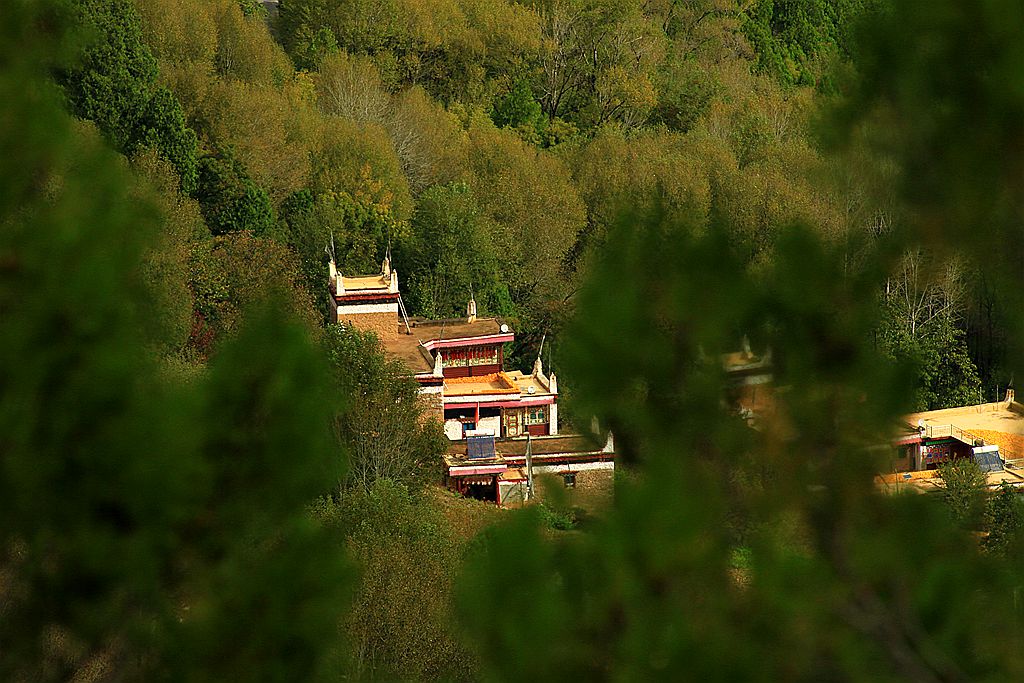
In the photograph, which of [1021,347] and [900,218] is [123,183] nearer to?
[900,218]

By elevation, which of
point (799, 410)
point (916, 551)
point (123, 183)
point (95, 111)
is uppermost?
point (95, 111)

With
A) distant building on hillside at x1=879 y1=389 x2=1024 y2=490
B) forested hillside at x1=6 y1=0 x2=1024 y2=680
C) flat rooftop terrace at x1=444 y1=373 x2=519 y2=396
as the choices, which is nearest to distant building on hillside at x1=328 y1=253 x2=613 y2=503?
flat rooftop terrace at x1=444 y1=373 x2=519 y2=396

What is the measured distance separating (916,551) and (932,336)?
61.4 ft

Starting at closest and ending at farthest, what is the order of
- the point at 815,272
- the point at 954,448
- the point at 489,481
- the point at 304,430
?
the point at 815,272 → the point at 304,430 → the point at 489,481 → the point at 954,448

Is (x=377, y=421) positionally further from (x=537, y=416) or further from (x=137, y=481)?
(x=137, y=481)

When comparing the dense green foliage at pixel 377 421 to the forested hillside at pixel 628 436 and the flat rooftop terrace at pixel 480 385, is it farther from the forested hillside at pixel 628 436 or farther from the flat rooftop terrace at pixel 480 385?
the forested hillside at pixel 628 436

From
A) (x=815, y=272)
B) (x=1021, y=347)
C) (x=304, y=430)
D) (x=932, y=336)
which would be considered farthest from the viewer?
(x=932, y=336)

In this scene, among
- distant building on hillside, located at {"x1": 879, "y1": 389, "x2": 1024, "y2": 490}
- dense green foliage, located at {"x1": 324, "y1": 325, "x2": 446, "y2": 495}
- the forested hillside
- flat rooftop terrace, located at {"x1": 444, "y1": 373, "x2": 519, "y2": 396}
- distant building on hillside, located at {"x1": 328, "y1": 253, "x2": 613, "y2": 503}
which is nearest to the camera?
the forested hillside

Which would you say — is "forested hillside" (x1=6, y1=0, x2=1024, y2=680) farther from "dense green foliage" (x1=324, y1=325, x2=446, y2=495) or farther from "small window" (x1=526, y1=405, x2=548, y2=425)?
"small window" (x1=526, y1=405, x2=548, y2=425)

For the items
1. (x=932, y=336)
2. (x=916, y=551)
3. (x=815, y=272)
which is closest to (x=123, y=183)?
(x=815, y=272)

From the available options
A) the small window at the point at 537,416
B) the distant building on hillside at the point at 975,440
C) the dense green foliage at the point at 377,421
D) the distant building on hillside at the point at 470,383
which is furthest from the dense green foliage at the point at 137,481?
the small window at the point at 537,416

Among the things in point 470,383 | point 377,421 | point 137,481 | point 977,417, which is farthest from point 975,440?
point 137,481

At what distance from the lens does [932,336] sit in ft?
66.4

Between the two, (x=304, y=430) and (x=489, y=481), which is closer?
(x=304, y=430)
